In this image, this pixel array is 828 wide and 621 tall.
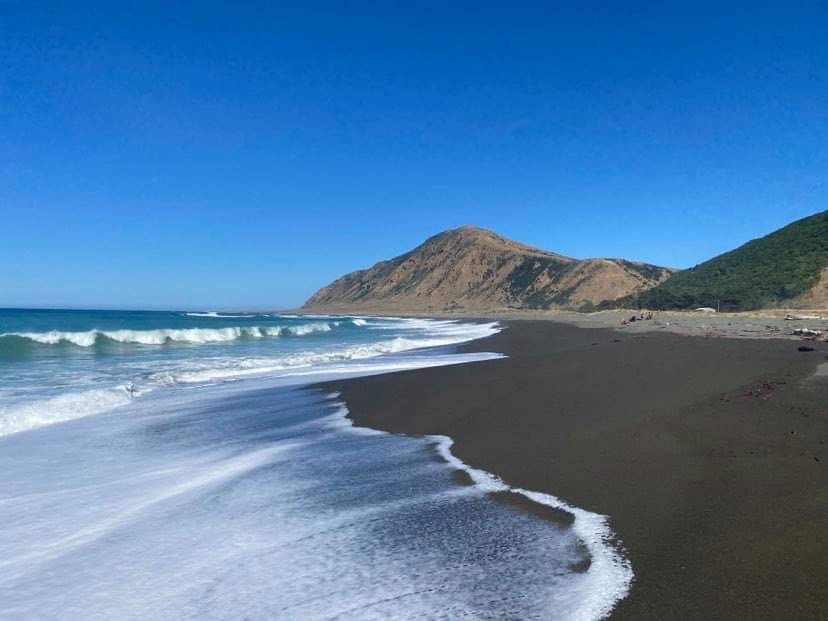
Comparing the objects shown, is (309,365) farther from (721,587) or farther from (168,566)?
(721,587)

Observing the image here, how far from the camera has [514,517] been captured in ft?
16.6

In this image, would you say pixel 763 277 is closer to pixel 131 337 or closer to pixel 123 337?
pixel 131 337

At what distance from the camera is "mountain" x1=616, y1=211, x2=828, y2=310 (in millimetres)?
50188

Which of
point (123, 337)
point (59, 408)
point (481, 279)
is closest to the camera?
point (59, 408)

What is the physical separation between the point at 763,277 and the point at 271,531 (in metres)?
62.4

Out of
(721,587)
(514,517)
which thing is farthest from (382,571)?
(721,587)

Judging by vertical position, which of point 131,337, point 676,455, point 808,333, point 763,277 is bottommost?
point 676,455

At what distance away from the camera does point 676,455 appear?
6652mm

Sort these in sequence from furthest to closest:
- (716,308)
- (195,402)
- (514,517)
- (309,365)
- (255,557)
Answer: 1. (716,308)
2. (309,365)
3. (195,402)
4. (514,517)
5. (255,557)

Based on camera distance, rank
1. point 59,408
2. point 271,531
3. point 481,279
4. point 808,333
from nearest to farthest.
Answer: point 271,531
point 59,408
point 808,333
point 481,279

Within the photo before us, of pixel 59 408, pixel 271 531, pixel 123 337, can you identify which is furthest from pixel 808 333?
pixel 123 337

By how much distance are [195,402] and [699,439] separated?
994cm

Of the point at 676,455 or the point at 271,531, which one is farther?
the point at 676,455

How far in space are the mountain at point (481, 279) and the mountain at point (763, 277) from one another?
27.9m
